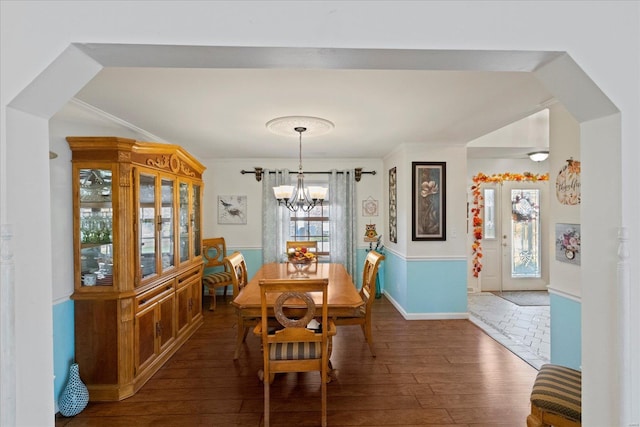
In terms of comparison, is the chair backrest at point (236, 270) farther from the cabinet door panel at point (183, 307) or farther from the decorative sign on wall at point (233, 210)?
the decorative sign on wall at point (233, 210)

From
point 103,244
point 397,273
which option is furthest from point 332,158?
point 103,244

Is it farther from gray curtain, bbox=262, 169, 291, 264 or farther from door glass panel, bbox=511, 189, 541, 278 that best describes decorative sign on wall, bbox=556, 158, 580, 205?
gray curtain, bbox=262, 169, 291, 264

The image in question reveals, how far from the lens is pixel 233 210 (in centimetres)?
522

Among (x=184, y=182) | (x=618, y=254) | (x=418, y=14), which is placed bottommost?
(x=618, y=254)

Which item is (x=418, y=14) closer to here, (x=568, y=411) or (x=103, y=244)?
(x=568, y=411)

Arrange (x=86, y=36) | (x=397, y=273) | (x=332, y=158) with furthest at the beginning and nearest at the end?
1. (x=332, y=158)
2. (x=397, y=273)
3. (x=86, y=36)

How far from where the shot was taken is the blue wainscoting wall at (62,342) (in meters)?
2.18

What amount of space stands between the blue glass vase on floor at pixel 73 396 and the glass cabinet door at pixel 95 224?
669mm

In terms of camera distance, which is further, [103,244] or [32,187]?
[103,244]

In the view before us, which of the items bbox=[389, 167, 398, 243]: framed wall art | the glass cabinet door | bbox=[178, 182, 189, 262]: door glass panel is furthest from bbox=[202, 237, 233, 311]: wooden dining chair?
bbox=[389, 167, 398, 243]: framed wall art

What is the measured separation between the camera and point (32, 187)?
0.97 m

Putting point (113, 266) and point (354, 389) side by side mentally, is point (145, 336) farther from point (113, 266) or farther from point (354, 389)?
point (354, 389)

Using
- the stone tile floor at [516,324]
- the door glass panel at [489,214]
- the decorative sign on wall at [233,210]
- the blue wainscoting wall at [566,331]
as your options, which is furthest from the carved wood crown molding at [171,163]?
the door glass panel at [489,214]

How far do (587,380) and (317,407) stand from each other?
1.75 m
